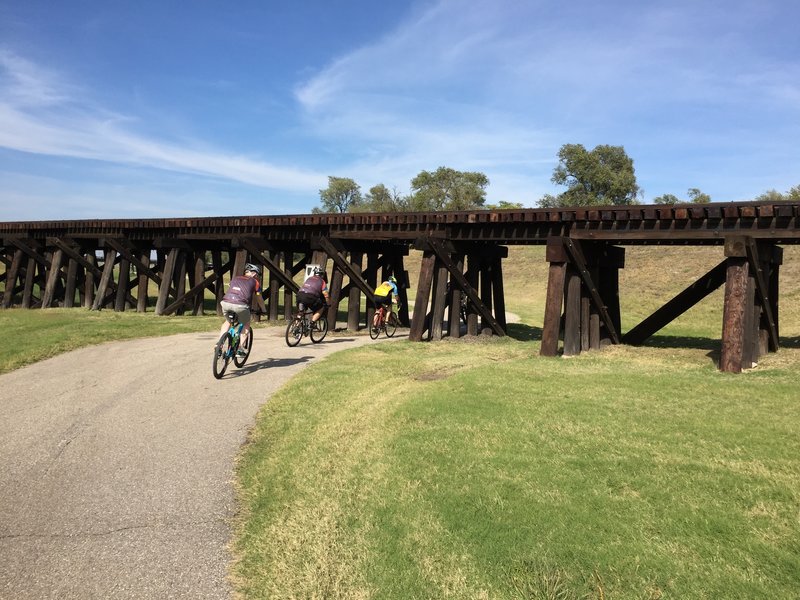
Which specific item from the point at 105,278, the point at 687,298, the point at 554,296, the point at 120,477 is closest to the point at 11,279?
the point at 105,278

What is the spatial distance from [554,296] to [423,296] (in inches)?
152

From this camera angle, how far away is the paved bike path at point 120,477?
3.76 m

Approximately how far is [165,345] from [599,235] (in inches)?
428

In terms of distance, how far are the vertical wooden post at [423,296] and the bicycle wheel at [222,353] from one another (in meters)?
6.52

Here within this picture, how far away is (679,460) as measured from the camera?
17.2 feet

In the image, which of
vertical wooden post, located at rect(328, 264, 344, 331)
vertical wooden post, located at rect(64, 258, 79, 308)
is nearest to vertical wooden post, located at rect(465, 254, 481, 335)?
vertical wooden post, located at rect(328, 264, 344, 331)

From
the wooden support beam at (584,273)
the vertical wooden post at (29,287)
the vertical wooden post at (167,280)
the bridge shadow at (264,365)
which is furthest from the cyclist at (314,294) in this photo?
the vertical wooden post at (29,287)

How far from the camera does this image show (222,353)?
391 inches

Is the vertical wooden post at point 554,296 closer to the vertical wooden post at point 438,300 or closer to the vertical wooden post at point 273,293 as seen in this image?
the vertical wooden post at point 438,300

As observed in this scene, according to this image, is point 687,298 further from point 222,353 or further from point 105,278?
point 105,278

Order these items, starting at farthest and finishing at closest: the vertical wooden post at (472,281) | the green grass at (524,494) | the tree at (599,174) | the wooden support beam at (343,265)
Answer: the tree at (599,174) < the wooden support beam at (343,265) < the vertical wooden post at (472,281) < the green grass at (524,494)

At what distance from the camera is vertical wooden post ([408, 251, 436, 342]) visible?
15.6m

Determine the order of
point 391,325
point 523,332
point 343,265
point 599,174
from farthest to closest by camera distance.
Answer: point 599,174 < point 523,332 < point 343,265 < point 391,325

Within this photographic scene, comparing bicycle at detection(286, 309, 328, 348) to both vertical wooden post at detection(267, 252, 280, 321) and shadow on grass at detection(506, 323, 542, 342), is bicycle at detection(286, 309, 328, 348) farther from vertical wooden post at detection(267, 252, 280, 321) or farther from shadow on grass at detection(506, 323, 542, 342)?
shadow on grass at detection(506, 323, 542, 342)
